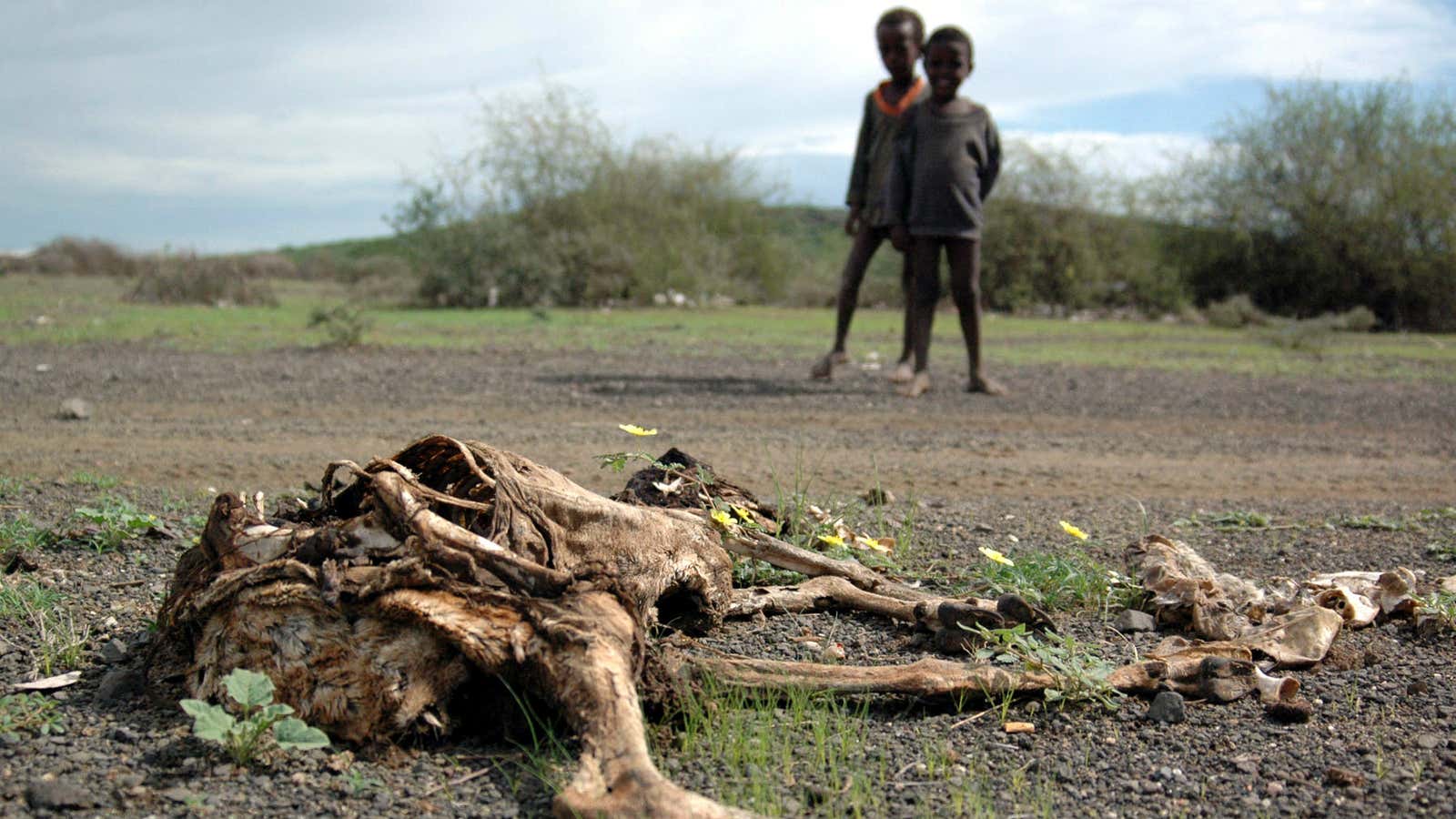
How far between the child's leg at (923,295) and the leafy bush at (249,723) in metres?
6.57

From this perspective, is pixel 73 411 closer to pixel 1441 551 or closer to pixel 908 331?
pixel 908 331

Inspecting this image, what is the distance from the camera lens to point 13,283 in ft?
78.6

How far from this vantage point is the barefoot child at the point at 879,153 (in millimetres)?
9000

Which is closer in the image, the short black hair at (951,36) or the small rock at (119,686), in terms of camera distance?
the small rock at (119,686)

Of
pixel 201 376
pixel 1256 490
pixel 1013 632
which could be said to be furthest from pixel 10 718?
pixel 201 376

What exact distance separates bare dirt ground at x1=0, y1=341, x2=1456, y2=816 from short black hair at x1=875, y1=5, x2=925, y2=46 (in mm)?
2713

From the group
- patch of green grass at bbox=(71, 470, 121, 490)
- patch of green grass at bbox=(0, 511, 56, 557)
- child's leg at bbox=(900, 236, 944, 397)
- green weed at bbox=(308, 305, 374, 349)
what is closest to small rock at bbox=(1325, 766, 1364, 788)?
patch of green grass at bbox=(0, 511, 56, 557)

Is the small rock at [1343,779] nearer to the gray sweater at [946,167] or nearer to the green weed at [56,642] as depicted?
the green weed at [56,642]

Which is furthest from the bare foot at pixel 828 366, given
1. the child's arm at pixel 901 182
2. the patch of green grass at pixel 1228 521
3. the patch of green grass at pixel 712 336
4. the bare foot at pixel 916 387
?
the patch of green grass at pixel 1228 521

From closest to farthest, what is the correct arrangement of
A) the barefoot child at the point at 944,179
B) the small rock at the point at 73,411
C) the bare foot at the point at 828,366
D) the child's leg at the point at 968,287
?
the small rock at the point at 73,411
the barefoot child at the point at 944,179
the child's leg at the point at 968,287
the bare foot at the point at 828,366

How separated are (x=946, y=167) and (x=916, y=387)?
1.62m

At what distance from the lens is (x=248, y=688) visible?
2.45 m

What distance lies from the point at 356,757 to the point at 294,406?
229 inches

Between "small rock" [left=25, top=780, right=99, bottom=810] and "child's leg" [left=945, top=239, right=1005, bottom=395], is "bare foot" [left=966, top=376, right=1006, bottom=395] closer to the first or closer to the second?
"child's leg" [left=945, top=239, right=1005, bottom=395]
